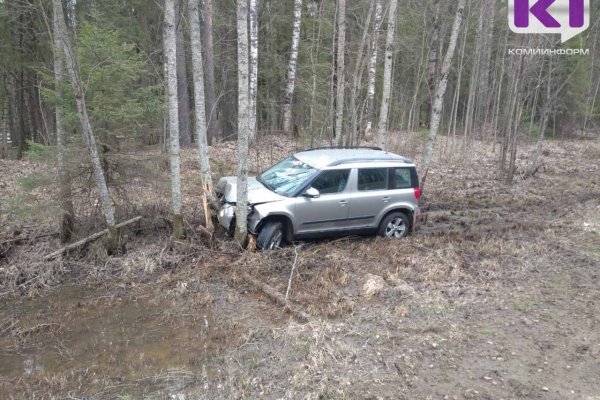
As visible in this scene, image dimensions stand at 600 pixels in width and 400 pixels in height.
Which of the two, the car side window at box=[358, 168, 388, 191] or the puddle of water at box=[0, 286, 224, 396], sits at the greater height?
the car side window at box=[358, 168, 388, 191]

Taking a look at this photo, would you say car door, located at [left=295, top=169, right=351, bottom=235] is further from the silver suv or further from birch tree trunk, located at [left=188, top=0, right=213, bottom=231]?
birch tree trunk, located at [left=188, top=0, right=213, bottom=231]

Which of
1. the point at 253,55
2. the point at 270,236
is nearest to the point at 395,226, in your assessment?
the point at 270,236

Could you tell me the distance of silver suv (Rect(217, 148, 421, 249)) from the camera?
7.63 m

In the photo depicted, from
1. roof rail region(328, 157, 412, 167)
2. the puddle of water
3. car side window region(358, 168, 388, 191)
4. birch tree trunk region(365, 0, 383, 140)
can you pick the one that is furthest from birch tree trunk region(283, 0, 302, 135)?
the puddle of water

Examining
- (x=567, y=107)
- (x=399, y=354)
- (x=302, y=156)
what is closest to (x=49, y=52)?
(x=302, y=156)

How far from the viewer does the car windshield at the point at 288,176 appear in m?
7.84

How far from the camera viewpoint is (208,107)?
17578 millimetres

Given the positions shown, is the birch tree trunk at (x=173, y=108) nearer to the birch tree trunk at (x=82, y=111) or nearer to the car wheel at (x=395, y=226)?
the birch tree trunk at (x=82, y=111)

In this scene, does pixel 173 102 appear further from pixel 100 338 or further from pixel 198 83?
pixel 100 338

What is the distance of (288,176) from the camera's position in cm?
819

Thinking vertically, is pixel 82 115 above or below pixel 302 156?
above

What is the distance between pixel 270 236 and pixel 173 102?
272cm

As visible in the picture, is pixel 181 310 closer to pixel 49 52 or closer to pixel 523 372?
pixel 523 372

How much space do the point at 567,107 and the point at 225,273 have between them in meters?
31.3
